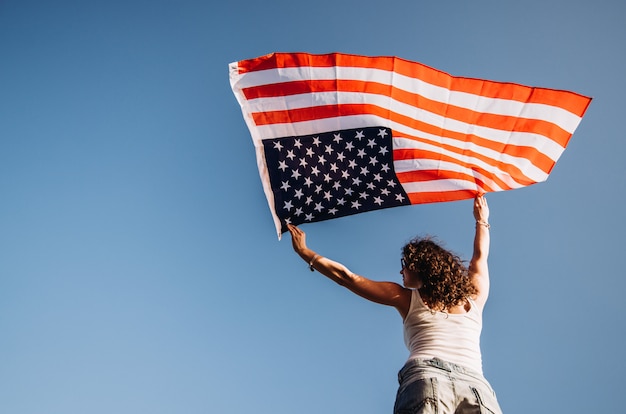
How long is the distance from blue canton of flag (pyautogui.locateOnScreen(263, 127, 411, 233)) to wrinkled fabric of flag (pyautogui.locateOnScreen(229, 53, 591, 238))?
0.04ft

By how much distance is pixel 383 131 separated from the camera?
6664 millimetres

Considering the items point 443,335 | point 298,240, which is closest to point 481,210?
point 298,240

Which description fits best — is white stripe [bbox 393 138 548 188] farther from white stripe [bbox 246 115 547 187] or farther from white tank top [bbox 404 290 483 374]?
white tank top [bbox 404 290 483 374]

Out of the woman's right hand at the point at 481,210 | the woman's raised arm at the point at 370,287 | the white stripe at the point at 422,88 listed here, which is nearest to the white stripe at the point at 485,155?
the white stripe at the point at 422,88

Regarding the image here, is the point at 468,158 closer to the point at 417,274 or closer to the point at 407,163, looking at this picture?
the point at 407,163

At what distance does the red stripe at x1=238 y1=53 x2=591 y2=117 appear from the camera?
6.39m

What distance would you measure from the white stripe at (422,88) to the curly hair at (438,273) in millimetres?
2764

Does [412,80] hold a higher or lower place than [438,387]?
higher

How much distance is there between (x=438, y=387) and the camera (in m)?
3.04

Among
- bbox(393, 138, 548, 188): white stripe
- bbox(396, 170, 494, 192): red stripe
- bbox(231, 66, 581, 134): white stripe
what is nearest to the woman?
bbox(396, 170, 494, 192): red stripe

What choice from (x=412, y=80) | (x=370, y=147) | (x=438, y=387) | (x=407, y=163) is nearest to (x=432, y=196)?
(x=407, y=163)

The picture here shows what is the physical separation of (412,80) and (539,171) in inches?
80.0

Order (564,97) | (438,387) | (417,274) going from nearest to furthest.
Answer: (438,387) → (417,274) → (564,97)

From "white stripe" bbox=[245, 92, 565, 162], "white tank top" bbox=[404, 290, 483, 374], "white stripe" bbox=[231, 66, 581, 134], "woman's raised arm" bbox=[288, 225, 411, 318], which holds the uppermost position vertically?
"white stripe" bbox=[231, 66, 581, 134]
